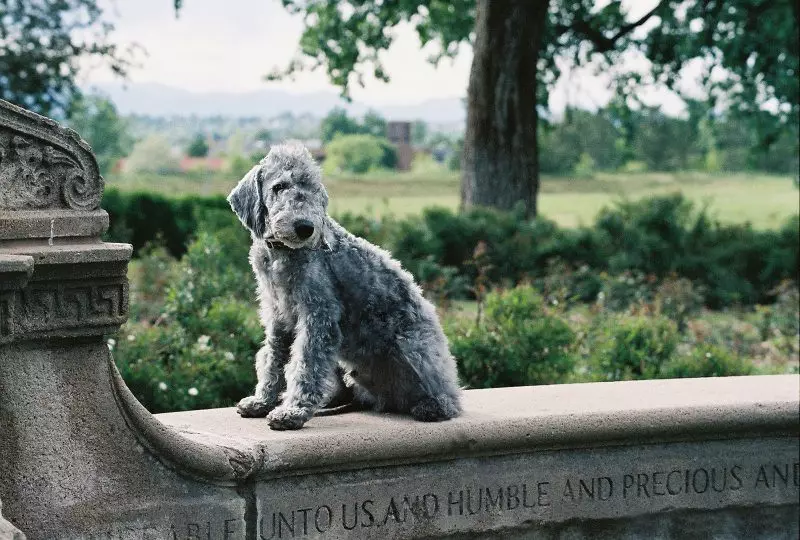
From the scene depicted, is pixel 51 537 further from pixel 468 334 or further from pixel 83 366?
pixel 468 334

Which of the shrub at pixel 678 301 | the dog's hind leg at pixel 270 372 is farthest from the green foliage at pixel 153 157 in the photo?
the dog's hind leg at pixel 270 372

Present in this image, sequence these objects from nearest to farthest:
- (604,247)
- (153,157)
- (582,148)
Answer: (604,247) → (153,157) → (582,148)

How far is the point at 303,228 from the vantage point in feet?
13.0

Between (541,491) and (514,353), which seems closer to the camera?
(541,491)

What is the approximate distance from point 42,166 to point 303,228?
0.88 metres

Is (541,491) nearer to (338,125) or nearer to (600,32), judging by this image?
(600,32)

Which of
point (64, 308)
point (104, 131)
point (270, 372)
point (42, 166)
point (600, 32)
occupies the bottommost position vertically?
point (270, 372)

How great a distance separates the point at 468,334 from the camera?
7.03 metres

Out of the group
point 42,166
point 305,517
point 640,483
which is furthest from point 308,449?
point 640,483

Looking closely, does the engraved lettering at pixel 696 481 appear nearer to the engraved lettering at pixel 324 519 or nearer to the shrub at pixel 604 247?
the engraved lettering at pixel 324 519

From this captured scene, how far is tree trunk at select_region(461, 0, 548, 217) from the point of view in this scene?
13297 millimetres

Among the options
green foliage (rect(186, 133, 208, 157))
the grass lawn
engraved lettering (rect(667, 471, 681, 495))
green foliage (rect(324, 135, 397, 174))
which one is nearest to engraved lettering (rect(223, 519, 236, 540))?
engraved lettering (rect(667, 471, 681, 495))

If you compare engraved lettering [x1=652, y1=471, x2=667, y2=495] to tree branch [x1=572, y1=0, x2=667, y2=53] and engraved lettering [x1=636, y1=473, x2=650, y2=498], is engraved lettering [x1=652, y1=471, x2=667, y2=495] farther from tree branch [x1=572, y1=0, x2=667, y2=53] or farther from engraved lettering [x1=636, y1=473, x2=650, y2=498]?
tree branch [x1=572, y1=0, x2=667, y2=53]

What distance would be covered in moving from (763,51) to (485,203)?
363 centimetres
